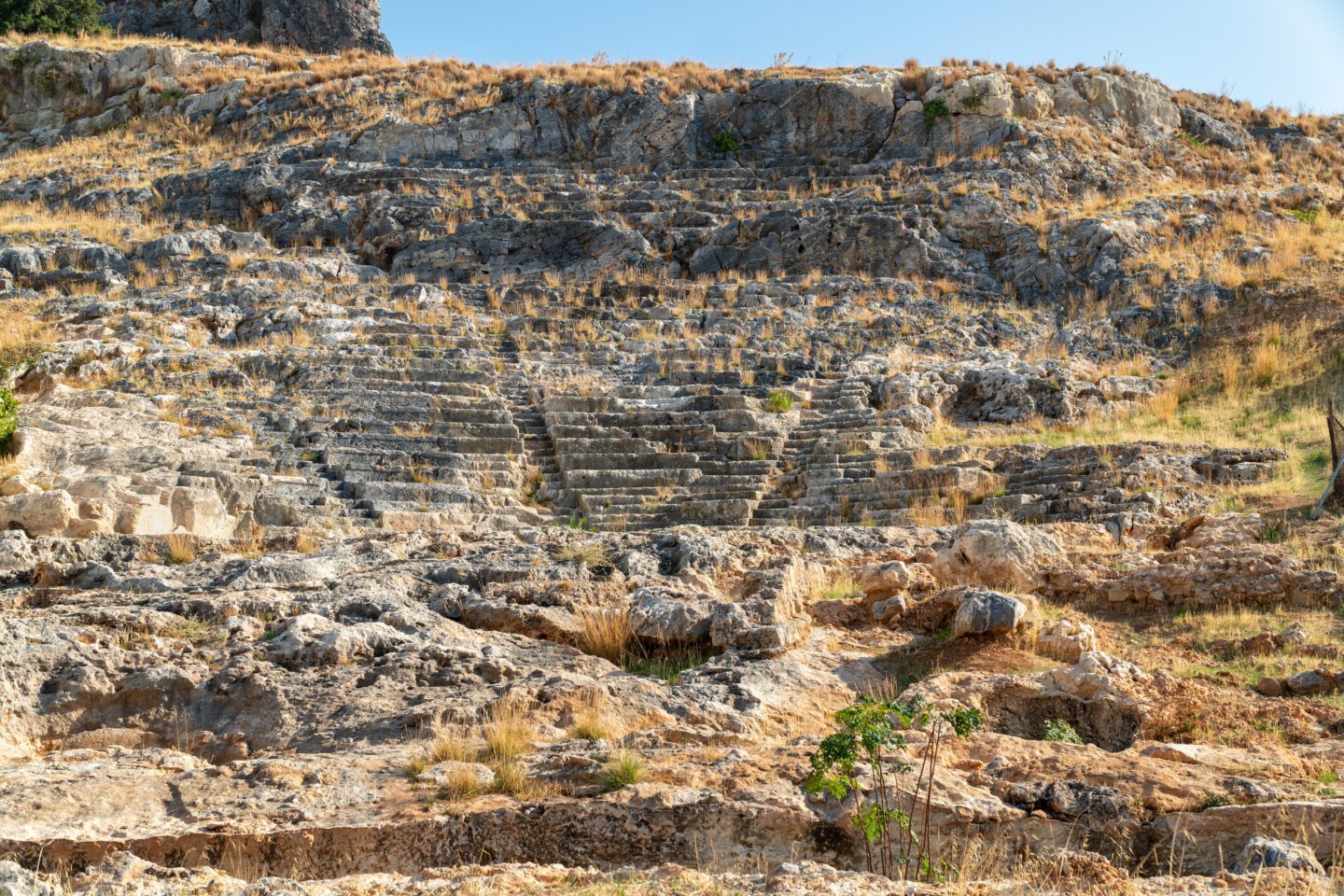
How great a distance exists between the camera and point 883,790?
4410mm

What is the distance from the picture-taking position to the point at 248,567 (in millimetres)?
7676

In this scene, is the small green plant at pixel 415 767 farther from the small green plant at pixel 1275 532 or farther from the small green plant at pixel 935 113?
the small green plant at pixel 935 113

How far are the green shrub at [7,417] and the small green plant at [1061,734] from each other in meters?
9.05

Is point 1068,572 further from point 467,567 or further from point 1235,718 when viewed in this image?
point 467,567

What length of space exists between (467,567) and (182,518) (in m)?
3.32

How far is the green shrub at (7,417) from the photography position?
9984 mm

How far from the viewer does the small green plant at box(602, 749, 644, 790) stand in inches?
187

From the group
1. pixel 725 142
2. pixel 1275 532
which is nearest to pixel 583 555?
pixel 1275 532

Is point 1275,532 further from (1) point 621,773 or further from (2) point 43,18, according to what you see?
(2) point 43,18

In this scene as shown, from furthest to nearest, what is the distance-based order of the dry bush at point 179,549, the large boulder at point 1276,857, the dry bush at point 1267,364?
the dry bush at point 1267,364
the dry bush at point 179,549
the large boulder at point 1276,857

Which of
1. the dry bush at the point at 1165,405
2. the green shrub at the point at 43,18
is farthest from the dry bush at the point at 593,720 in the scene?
the green shrub at the point at 43,18

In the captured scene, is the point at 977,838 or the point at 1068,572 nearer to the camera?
the point at 977,838

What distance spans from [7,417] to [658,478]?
Answer: 20.2ft

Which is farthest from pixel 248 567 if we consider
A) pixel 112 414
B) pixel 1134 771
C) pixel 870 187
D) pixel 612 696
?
pixel 870 187
